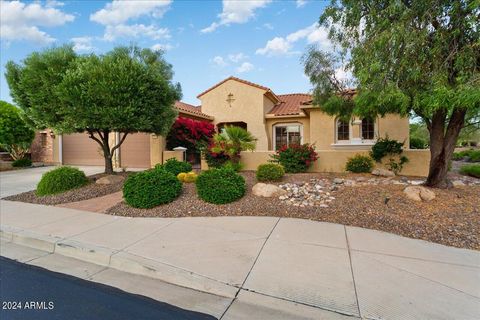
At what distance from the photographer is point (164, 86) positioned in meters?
8.88

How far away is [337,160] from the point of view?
11.4 metres

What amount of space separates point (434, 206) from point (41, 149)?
23201mm

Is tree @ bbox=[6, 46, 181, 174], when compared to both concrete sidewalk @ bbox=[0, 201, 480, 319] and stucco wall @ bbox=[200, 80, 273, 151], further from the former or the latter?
stucco wall @ bbox=[200, 80, 273, 151]

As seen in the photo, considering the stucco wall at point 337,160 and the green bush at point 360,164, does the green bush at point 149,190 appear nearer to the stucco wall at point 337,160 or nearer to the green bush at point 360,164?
the stucco wall at point 337,160

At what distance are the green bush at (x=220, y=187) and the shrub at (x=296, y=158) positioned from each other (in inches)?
165

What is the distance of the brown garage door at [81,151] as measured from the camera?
16812 millimetres

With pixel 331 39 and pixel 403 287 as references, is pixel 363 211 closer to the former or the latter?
pixel 403 287

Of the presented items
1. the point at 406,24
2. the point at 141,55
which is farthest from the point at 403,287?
the point at 141,55

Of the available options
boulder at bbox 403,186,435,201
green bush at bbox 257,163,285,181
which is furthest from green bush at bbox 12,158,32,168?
boulder at bbox 403,186,435,201

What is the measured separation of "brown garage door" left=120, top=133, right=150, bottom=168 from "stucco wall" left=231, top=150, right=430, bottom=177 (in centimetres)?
424

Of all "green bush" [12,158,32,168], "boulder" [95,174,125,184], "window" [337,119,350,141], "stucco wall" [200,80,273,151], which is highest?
"stucco wall" [200,80,273,151]

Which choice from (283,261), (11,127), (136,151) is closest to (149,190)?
(283,261)

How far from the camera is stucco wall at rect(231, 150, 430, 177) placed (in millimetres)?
10242

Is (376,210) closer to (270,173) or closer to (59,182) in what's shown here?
(270,173)
